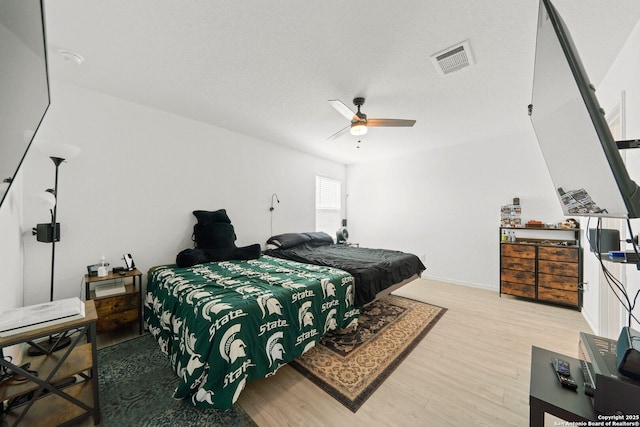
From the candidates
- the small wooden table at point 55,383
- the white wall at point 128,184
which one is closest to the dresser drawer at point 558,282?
the white wall at point 128,184

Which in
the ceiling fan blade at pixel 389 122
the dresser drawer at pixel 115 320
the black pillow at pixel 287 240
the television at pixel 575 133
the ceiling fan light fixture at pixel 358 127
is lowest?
the dresser drawer at pixel 115 320

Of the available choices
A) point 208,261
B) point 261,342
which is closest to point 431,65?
point 261,342

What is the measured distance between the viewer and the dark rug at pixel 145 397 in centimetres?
149

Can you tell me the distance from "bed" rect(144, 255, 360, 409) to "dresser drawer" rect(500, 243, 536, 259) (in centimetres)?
278

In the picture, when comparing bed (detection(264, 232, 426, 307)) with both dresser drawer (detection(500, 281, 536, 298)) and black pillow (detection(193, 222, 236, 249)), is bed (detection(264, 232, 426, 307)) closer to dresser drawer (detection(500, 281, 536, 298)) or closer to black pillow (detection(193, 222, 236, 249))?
black pillow (detection(193, 222, 236, 249))

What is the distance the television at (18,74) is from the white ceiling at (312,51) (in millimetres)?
1169

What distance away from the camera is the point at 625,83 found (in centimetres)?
184

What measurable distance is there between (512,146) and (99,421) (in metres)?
5.66

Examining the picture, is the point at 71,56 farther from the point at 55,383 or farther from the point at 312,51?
the point at 55,383

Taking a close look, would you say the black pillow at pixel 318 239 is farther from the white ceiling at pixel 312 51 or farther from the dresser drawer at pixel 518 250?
the dresser drawer at pixel 518 250

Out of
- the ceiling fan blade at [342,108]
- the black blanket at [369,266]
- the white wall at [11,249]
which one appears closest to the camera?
the white wall at [11,249]

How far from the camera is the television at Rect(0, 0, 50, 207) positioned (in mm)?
541

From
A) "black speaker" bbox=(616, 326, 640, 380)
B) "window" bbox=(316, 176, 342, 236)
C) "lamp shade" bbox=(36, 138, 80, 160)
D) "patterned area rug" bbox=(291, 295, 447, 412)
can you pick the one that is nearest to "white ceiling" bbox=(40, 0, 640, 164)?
"lamp shade" bbox=(36, 138, 80, 160)

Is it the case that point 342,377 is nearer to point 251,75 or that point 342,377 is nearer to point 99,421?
point 99,421
